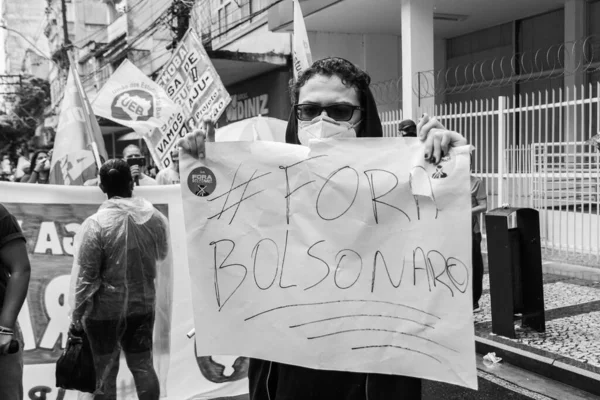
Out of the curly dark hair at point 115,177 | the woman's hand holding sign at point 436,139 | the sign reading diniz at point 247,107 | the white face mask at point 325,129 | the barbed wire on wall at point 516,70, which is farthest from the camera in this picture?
the sign reading diniz at point 247,107

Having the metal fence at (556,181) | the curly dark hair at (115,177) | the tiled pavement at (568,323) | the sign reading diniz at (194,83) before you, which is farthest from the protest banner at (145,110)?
the metal fence at (556,181)

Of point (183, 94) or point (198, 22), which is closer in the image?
point (183, 94)

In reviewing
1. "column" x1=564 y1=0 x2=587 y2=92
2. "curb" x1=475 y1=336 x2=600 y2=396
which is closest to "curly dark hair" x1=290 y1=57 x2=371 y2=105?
"curb" x1=475 y1=336 x2=600 y2=396

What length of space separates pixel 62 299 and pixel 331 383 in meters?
3.05

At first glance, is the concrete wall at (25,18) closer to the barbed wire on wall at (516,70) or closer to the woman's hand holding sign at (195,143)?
the barbed wire on wall at (516,70)

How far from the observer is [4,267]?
126 inches

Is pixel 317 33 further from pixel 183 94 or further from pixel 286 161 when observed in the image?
pixel 286 161

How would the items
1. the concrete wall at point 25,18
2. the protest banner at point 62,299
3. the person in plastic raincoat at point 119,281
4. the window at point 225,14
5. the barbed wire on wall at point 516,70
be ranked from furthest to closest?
the concrete wall at point 25,18
the window at point 225,14
the barbed wire on wall at point 516,70
the protest banner at point 62,299
the person in plastic raincoat at point 119,281

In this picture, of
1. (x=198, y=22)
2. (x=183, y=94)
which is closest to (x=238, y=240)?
(x=183, y=94)

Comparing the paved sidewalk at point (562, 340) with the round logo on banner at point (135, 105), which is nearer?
the paved sidewalk at point (562, 340)

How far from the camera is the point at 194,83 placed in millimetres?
8008

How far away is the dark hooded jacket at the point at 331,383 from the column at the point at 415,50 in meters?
11.3

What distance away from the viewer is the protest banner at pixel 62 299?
452 cm

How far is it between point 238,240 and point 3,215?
159cm
